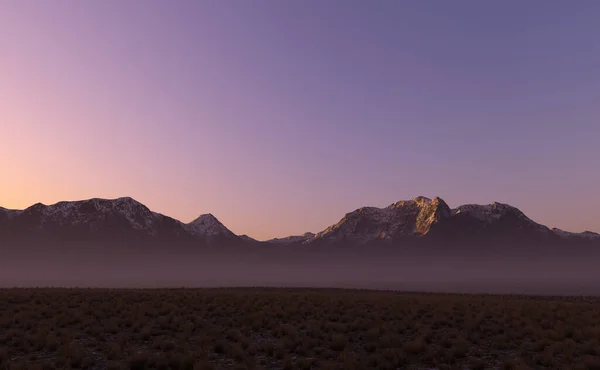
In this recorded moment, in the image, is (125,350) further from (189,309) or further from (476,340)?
(476,340)

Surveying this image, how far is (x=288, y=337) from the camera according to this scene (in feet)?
58.1

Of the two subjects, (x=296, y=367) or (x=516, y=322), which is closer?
(x=296, y=367)

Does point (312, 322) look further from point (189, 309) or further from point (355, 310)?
point (189, 309)

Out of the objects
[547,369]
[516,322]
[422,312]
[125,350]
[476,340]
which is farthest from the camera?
[422,312]

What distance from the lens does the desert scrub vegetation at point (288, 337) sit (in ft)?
47.0

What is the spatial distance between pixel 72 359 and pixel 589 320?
23543mm

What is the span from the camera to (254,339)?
59.3ft

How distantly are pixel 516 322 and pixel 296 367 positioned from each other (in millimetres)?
12624

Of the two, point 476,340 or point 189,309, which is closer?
point 476,340

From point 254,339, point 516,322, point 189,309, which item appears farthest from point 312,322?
point 516,322

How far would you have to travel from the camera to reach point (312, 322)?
67.6 feet

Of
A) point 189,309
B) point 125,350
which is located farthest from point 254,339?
point 189,309

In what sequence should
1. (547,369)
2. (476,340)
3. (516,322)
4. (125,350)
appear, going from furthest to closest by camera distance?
(516,322) < (476,340) < (125,350) < (547,369)

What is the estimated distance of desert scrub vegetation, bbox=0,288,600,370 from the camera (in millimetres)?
14328
